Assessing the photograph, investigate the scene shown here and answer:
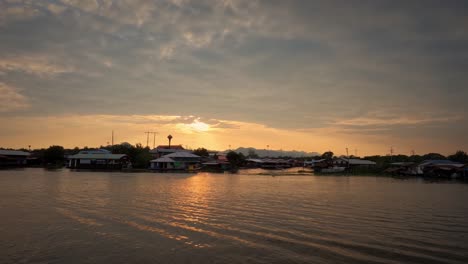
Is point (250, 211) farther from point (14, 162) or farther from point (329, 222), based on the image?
point (14, 162)

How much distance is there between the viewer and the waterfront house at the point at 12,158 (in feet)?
254

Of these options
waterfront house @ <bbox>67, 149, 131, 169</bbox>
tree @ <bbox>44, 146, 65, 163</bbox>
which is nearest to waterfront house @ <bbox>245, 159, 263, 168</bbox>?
waterfront house @ <bbox>67, 149, 131, 169</bbox>

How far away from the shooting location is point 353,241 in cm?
1199

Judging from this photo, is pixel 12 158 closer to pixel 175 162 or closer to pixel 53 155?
pixel 53 155

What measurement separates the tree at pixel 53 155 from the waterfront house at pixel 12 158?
5.28m

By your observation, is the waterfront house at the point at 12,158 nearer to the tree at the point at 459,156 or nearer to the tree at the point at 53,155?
the tree at the point at 53,155

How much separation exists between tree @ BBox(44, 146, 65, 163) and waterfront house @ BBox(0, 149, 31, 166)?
528 centimetres

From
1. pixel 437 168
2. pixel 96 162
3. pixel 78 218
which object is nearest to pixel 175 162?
pixel 96 162

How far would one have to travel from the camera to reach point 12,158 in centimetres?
8325

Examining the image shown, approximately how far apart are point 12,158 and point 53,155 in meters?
11.1

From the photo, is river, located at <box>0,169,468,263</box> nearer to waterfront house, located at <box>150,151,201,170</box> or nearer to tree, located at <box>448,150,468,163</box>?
waterfront house, located at <box>150,151,201,170</box>

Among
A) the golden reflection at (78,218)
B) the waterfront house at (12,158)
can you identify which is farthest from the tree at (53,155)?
the golden reflection at (78,218)

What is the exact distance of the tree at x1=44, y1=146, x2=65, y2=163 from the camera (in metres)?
92.9

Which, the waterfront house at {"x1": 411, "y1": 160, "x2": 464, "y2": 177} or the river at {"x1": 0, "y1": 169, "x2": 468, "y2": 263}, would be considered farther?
the waterfront house at {"x1": 411, "y1": 160, "x2": 464, "y2": 177}
